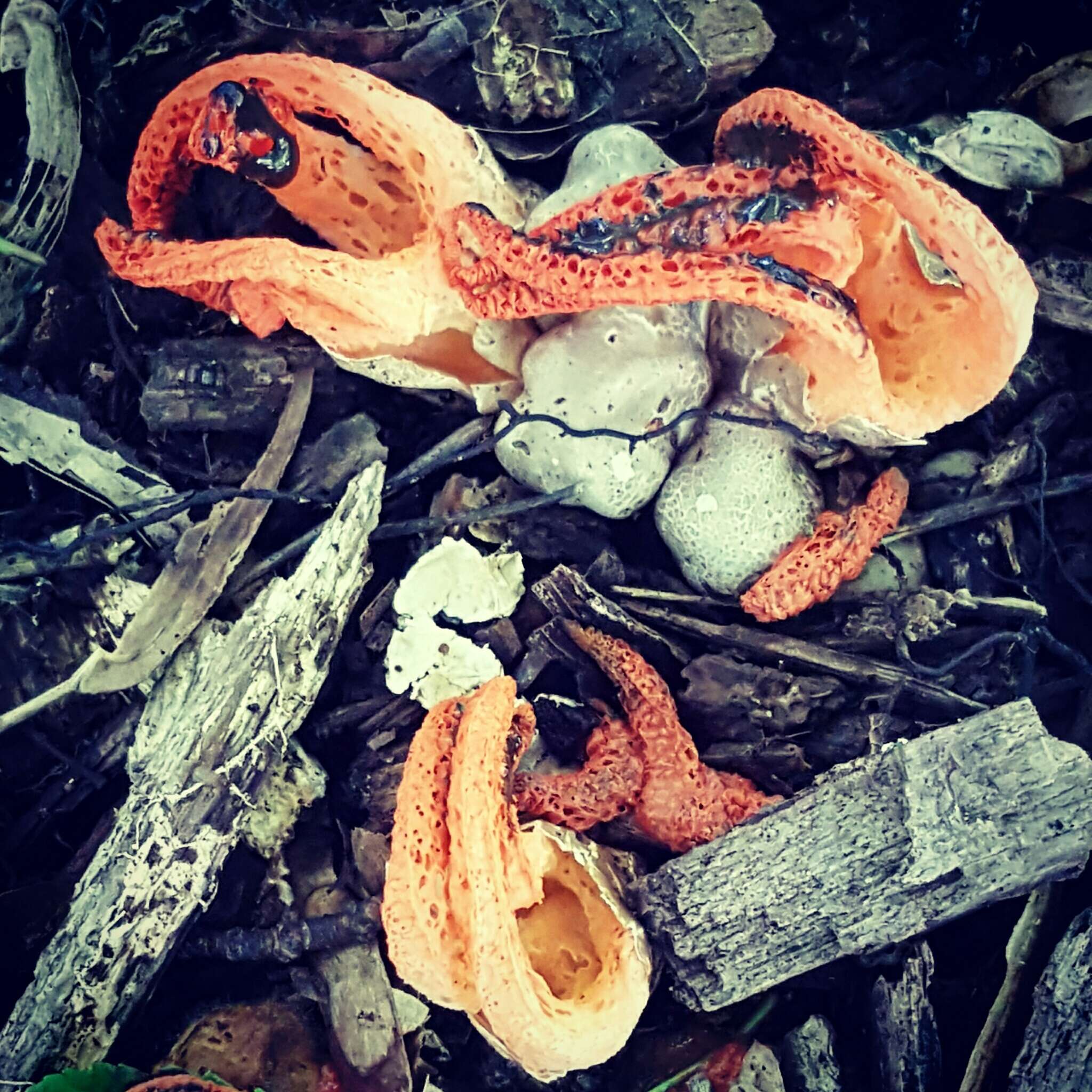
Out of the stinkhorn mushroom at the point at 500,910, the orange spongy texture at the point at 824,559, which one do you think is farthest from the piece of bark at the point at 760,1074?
the orange spongy texture at the point at 824,559

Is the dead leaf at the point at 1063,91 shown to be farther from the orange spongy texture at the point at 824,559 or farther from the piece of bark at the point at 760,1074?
the piece of bark at the point at 760,1074

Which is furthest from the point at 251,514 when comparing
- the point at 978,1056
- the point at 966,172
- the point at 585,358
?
the point at 978,1056

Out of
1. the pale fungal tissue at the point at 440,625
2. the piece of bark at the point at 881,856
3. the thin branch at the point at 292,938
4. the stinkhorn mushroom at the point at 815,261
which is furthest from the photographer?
the pale fungal tissue at the point at 440,625

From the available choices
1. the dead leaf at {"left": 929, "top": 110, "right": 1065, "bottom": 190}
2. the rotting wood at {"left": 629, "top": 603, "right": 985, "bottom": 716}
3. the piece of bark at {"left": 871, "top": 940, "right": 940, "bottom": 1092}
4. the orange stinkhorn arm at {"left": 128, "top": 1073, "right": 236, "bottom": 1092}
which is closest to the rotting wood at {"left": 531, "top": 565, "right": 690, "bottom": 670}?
the rotting wood at {"left": 629, "top": 603, "right": 985, "bottom": 716}

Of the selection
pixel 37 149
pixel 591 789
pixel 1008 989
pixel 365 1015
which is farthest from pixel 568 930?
pixel 37 149

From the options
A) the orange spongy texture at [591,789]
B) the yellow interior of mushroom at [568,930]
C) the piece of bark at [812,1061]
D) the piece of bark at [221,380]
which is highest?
the piece of bark at [221,380]

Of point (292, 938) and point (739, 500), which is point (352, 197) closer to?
A: point (739, 500)
